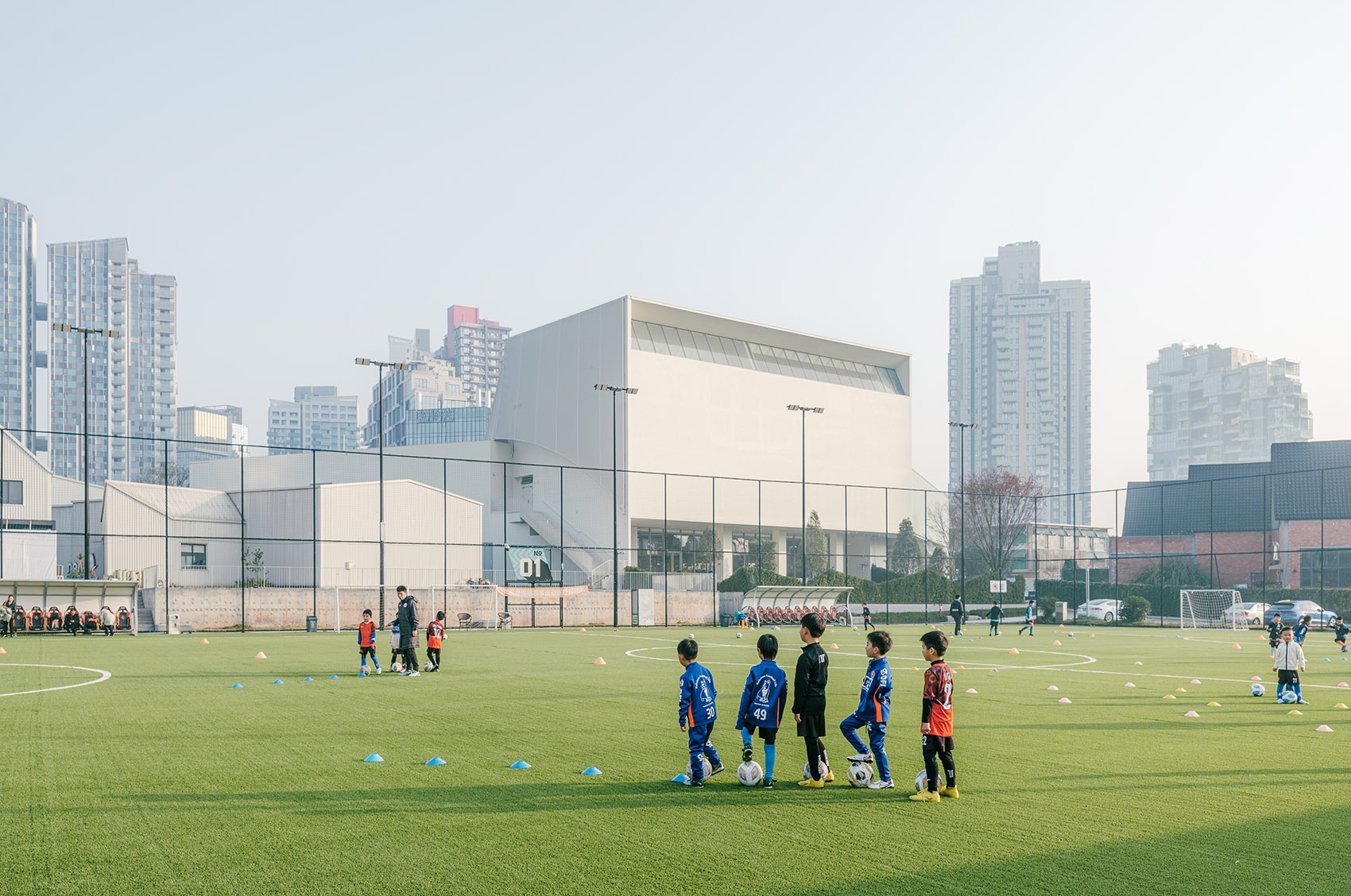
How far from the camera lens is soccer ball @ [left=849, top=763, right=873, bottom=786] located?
8938 mm

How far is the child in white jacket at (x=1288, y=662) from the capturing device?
646 inches

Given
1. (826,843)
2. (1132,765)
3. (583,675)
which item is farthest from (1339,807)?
(583,675)

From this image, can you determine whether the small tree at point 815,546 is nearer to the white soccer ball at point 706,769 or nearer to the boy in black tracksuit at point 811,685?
the white soccer ball at point 706,769

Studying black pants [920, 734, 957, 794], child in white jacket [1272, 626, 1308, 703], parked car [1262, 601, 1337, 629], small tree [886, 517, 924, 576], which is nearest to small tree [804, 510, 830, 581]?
small tree [886, 517, 924, 576]

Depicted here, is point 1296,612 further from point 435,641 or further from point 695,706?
point 695,706

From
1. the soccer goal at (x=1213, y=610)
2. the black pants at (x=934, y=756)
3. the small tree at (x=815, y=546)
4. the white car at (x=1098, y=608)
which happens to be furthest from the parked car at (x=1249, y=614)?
the black pants at (x=934, y=756)

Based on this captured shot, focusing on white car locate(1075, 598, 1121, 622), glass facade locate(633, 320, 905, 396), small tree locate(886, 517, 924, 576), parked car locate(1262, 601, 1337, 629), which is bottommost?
white car locate(1075, 598, 1121, 622)

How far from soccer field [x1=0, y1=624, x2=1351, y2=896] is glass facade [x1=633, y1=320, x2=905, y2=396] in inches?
2384

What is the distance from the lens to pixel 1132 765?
10.3 meters

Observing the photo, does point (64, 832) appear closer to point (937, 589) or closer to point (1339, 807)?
point (1339, 807)

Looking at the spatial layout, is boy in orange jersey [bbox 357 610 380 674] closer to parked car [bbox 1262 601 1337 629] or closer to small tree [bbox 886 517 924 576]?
parked car [bbox 1262 601 1337 629]

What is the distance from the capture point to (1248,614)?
5134 cm

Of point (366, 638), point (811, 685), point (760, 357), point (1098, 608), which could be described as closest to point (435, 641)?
point (366, 638)

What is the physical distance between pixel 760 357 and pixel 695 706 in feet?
250
